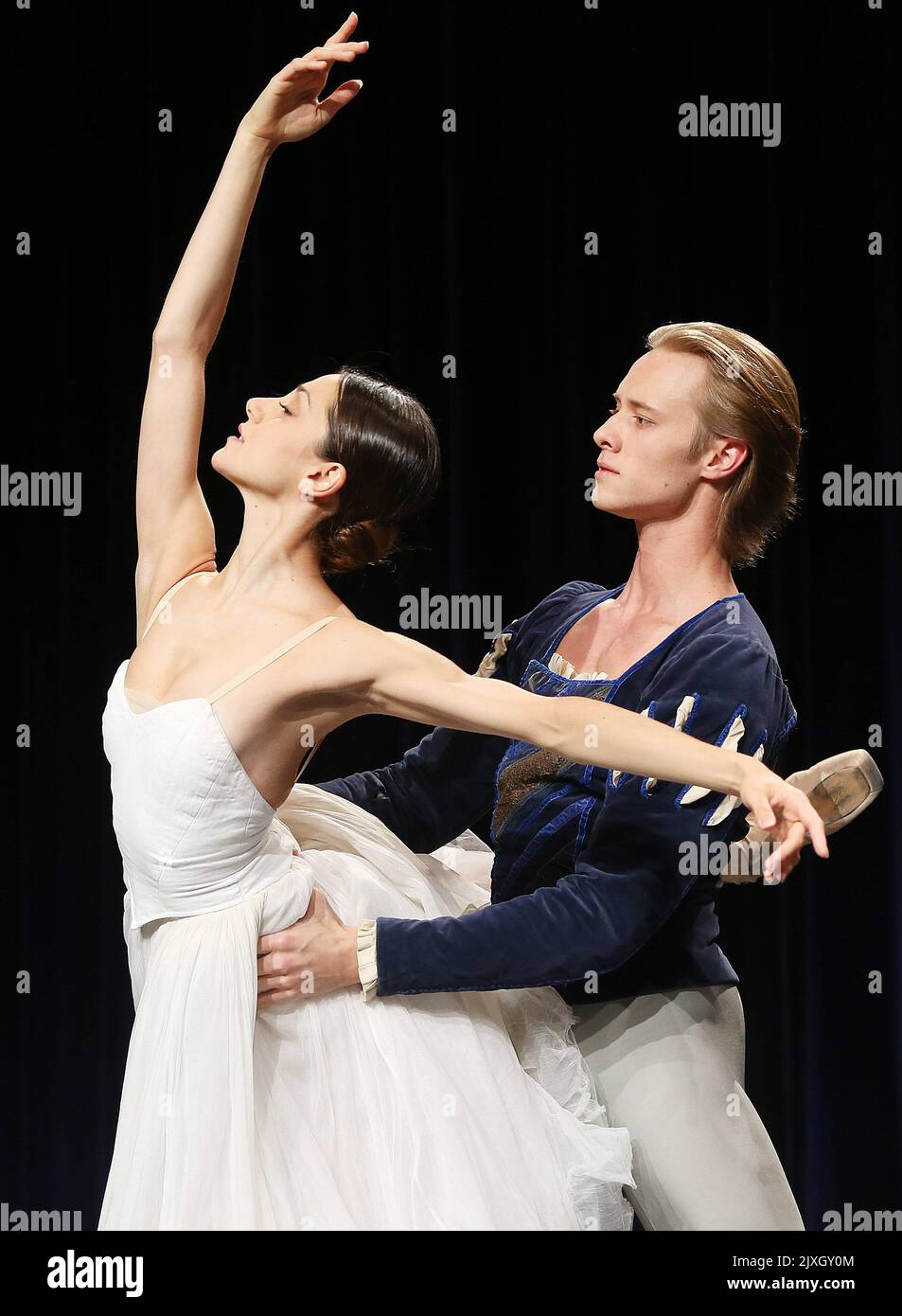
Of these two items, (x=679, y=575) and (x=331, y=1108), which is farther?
(x=679, y=575)

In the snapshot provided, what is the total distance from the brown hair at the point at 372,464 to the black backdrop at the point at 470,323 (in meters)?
0.90

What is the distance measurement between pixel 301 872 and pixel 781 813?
0.54 m

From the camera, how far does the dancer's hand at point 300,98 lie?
1732 mm

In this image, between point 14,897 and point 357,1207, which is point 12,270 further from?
point 357,1207

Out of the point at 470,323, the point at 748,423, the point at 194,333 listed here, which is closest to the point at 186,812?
the point at 194,333

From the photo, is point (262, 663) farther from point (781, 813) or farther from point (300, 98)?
point (300, 98)

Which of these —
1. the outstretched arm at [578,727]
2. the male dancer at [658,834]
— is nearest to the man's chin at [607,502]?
the male dancer at [658,834]

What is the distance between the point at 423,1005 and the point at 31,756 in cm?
139

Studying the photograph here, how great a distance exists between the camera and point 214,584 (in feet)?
5.73

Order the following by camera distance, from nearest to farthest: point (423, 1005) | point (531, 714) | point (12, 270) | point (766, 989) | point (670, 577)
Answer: point (531, 714), point (423, 1005), point (670, 577), point (12, 270), point (766, 989)

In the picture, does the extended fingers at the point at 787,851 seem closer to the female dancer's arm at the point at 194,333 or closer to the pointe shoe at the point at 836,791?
the pointe shoe at the point at 836,791

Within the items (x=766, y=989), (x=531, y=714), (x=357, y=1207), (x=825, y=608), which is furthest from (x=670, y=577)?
(x=766, y=989)

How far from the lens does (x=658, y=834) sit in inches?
65.7

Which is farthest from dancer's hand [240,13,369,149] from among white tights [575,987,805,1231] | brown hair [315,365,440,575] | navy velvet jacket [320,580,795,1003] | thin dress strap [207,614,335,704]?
white tights [575,987,805,1231]
